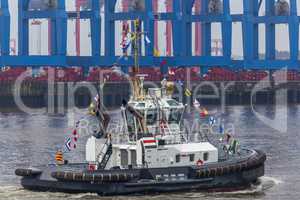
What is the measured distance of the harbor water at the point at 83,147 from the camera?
3147cm

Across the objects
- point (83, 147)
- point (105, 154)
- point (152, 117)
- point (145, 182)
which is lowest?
point (83, 147)

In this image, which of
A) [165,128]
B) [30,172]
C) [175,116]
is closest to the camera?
[30,172]

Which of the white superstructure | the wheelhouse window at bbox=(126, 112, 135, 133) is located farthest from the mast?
the wheelhouse window at bbox=(126, 112, 135, 133)

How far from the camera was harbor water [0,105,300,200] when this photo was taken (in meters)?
31.5

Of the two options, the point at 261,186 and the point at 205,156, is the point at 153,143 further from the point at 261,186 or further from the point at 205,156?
the point at 261,186

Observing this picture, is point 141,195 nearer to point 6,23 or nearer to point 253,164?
point 253,164

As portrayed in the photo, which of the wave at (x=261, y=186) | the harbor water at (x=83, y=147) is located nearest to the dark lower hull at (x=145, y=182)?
the harbor water at (x=83, y=147)

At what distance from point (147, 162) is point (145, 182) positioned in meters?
0.80

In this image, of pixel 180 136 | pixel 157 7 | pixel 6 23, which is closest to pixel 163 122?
pixel 180 136

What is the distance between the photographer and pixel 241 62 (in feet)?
357

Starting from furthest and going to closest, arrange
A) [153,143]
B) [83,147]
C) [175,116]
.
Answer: [83,147] < [175,116] < [153,143]

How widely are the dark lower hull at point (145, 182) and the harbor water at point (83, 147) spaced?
23 cm

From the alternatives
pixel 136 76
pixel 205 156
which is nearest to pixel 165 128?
pixel 205 156

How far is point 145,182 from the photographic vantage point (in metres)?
30.0
